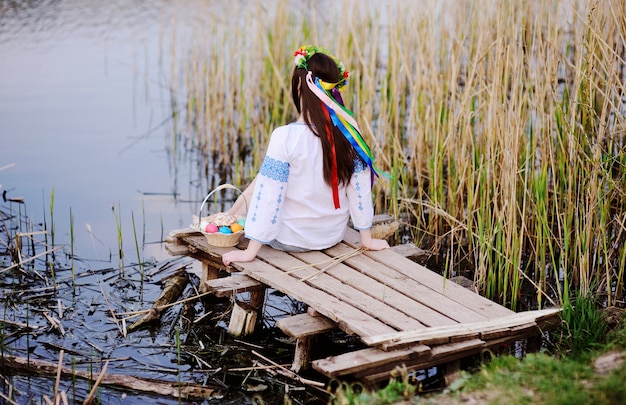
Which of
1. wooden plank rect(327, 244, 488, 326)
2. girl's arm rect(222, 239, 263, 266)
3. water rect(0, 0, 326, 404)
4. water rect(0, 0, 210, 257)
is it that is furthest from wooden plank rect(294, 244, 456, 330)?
water rect(0, 0, 210, 257)

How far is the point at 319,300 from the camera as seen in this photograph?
3557mm

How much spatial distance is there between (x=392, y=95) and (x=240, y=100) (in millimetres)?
1456

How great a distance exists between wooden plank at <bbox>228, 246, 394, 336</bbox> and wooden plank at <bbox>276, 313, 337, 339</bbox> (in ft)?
0.23

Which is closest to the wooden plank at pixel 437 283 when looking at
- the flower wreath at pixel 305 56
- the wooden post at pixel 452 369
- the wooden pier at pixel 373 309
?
the wooden pier at pixel 373 309

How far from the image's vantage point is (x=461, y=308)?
3.59 metres

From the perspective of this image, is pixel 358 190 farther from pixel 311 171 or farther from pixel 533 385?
pixel 533 385

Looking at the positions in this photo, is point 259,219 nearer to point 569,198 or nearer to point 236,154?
point 569,198

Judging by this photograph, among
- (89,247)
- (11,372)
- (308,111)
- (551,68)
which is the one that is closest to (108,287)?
(89,247)

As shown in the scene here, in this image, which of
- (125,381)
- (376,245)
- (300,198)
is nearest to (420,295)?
(376,245)

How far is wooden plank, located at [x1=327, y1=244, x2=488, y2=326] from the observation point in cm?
348

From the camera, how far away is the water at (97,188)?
383cm

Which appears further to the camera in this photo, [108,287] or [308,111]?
[108,287]

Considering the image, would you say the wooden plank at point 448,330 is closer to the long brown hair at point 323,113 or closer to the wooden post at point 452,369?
the wooden post at point 452,369

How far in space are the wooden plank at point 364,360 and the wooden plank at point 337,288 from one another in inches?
6.4
